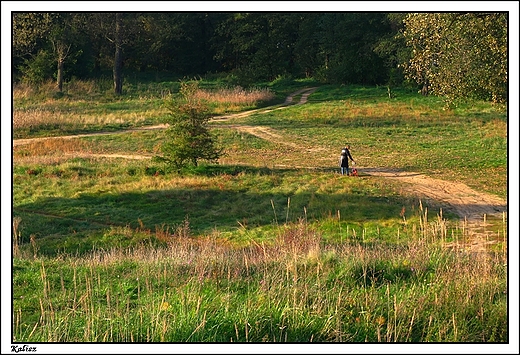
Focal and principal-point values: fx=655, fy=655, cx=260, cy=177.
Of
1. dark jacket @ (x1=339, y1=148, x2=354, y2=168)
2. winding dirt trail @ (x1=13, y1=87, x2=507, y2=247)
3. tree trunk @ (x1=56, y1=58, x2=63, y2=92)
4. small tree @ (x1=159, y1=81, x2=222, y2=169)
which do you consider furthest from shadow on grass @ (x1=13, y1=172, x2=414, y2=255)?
tree trunk @ (x1=56, y1=58, x2=63, y2=92)

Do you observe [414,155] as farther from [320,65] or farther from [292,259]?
[320,65]

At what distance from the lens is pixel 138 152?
88.0 feet

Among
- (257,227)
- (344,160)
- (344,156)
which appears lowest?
(257,227)

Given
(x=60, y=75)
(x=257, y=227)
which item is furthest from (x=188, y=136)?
(x=60, y=75)

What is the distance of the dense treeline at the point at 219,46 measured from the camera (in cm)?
4488

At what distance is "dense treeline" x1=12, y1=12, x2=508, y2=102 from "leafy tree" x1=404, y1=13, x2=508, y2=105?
1636cm

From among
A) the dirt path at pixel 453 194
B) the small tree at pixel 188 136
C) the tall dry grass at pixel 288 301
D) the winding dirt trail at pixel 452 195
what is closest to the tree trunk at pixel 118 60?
the winding dirt trail at pixel 452 195

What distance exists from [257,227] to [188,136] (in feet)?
25.2

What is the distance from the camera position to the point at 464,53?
18.5 metres

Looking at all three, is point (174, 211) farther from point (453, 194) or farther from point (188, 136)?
point (453, 194)

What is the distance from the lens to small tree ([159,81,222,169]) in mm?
22594

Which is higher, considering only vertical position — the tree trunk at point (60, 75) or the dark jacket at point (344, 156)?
the tree trunk at point (60, 75)

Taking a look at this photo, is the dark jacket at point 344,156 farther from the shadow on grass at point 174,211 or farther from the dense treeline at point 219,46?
the dense treeline at point 219,46

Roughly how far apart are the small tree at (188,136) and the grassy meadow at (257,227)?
639mm
